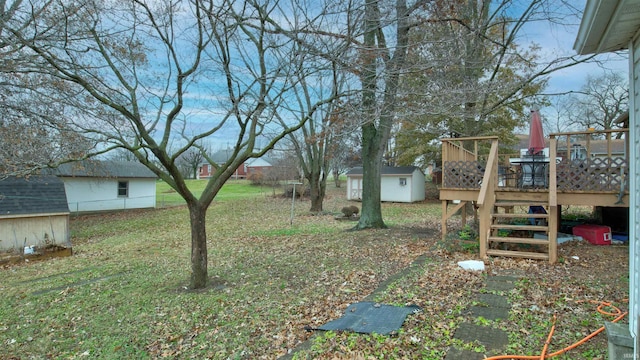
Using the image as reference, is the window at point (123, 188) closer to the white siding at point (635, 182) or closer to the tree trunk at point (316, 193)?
the tree trunk at point (316, 193)

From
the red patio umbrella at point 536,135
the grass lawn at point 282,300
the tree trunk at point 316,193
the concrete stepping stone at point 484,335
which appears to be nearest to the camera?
the concrete stepping stone at point 484,335

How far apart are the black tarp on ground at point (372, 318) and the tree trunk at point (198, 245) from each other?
115 inches

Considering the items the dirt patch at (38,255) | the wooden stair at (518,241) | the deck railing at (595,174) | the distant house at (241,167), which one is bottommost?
the dirt patch at (38,255)

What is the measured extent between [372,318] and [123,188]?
885 inches

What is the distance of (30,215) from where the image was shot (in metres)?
12.4

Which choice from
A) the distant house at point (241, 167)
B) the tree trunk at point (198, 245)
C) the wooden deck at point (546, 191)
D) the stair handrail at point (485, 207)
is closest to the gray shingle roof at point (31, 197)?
the tree trunk at point (198, 245)

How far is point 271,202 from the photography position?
1003 inches

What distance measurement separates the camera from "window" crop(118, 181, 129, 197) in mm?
22234

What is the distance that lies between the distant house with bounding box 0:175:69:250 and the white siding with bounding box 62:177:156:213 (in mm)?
6697

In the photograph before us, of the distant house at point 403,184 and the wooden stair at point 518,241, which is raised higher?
the distant house at point 403,184

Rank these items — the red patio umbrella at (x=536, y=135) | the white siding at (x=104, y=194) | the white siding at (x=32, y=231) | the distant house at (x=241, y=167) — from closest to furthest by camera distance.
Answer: the red patio umbrella at (x=536, y=135) < the white siding at (x=32, y=231) < the white siding at (x=104, y=194) < the distant house at (x=241, y=167)

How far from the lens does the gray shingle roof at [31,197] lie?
12282 millimetres

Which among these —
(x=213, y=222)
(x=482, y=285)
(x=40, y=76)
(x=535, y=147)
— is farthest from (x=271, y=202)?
(x=482, y=285)

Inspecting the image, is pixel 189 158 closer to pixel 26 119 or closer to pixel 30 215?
pixel 30 215
